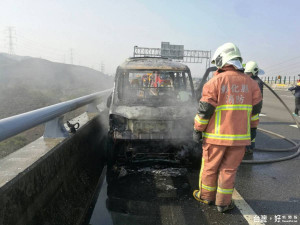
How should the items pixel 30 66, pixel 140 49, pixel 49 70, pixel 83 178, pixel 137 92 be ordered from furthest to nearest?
pixel 49 70, pixel 30 66, pixel 140 49, pixel 137 92, pixel 83 178

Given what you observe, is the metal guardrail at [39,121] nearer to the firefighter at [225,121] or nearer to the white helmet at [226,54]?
the firefighter at [225,121]

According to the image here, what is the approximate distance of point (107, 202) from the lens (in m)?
3.64

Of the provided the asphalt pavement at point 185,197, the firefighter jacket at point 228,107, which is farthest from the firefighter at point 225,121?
the asphalt pavement at point 185,197

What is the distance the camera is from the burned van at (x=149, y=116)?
14.3 ft

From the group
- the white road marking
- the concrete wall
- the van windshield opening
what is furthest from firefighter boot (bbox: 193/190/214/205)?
the van windshield opening

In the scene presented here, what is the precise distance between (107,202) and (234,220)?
163 cm

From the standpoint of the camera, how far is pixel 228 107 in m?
3.29

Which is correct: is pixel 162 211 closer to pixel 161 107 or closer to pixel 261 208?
pixel 261 208

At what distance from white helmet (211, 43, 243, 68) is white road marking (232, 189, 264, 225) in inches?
72.2

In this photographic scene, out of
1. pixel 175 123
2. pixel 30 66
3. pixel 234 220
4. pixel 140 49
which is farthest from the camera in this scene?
pixel 30 66

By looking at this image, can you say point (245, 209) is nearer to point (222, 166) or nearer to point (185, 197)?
point (222, 166)

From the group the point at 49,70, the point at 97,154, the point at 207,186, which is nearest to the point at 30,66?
the point at 49,70

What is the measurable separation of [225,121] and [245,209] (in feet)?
3.84

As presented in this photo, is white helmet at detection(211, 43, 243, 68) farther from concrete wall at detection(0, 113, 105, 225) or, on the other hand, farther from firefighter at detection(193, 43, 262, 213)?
Result: concrete wall at detection(0, 113, 105, 225)
